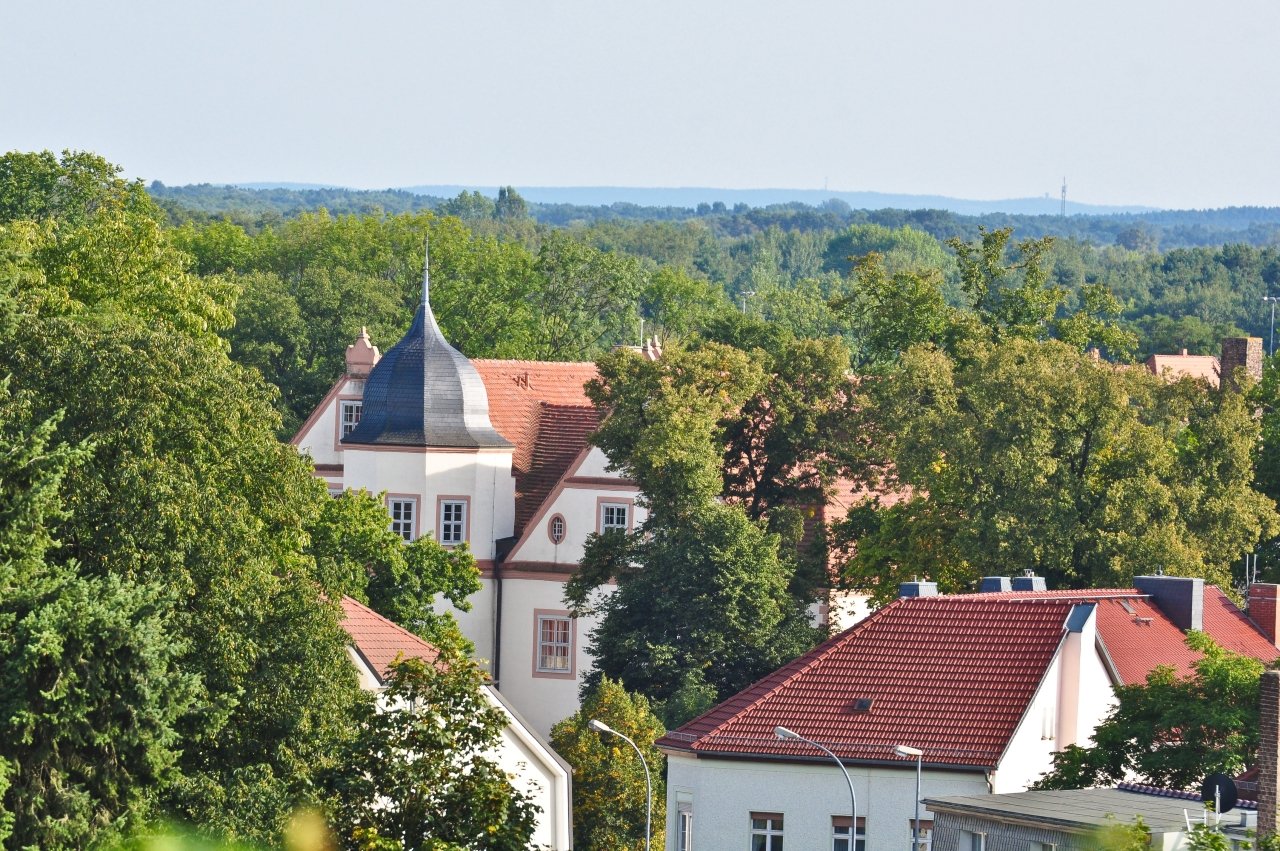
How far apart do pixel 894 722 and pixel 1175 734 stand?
407 centimetres

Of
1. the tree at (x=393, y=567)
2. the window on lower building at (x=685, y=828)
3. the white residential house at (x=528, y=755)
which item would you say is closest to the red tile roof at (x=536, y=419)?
the tree at (x=393, y=567)

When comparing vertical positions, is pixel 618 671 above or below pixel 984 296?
below

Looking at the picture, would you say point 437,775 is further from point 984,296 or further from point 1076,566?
point 984,296

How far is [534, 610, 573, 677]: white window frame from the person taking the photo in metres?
59.6

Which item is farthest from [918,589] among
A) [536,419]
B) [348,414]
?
[348,414]

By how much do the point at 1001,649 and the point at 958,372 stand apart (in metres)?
16.9

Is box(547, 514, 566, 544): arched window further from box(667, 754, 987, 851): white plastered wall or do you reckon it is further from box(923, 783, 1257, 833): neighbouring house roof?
box(923, 783, 1257, 833): neighbouring house roof

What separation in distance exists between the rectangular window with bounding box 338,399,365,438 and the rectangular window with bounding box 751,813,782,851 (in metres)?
26.4

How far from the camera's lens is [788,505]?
57.3 m

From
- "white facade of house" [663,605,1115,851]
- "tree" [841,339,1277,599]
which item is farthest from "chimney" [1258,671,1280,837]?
"tree" [841,339,1277,599]

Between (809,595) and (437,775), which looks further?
(809,595)

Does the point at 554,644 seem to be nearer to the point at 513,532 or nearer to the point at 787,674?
the point at 513,532

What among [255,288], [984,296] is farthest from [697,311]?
[984,296]

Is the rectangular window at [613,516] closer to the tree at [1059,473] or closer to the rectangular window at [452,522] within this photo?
the rectangular window at [452,522]
